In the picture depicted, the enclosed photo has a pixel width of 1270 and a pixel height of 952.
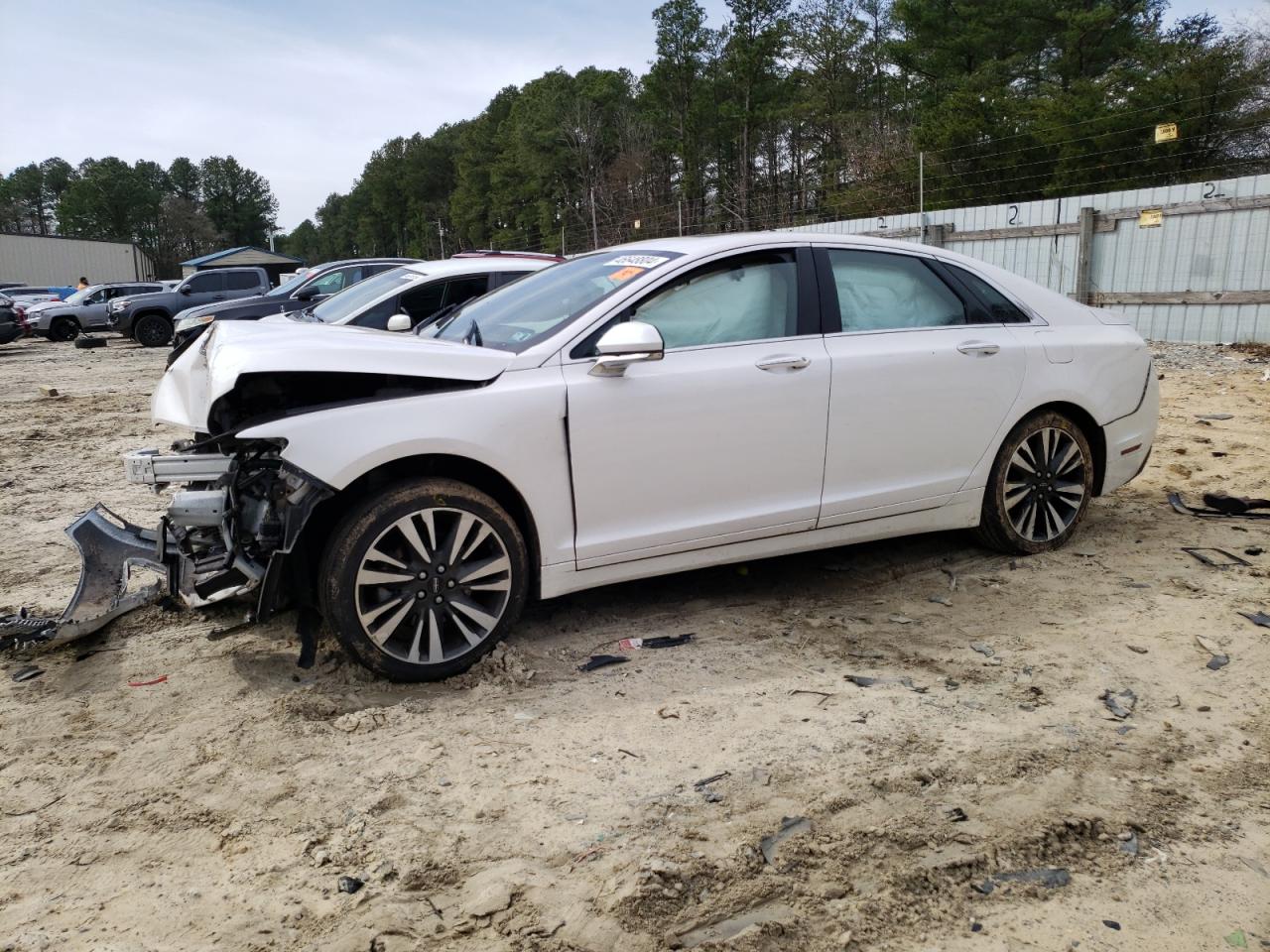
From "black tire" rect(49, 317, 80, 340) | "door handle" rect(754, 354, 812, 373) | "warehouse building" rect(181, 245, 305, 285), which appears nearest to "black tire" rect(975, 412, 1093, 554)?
"door handle" rect(754, 354, 812, 373)

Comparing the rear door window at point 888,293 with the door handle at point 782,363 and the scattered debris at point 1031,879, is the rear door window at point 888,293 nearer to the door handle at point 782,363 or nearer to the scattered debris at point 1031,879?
the door handle at point 782,363

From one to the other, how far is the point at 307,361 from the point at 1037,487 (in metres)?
3.60

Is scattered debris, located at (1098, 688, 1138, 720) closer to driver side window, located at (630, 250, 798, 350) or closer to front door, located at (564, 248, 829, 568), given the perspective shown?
front door, located at (564, 248, 829, 568)

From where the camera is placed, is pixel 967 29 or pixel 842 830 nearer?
pixel 842 830

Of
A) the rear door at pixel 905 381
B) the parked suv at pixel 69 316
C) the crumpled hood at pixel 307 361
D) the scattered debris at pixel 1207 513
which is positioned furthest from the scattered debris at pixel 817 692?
the parked suv at pixel 69 316

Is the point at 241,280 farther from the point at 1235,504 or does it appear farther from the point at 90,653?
the point at 1235,504

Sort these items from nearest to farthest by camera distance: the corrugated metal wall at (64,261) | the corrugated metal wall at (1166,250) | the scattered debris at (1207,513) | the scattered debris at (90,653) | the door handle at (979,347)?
the scattered debris at (90,653)
the door handle at (979,347)
the scattered debris at (1207,513)
the corrugated metal wall at (1166,250)
the corrugated metal wall at (64,261)

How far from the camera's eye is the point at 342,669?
3.91 m

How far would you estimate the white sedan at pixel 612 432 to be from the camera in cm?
363

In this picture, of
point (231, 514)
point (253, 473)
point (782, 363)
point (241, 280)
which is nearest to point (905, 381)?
point (782, 363)

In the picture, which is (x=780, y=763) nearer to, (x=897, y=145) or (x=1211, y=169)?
(x=1211, y=169)

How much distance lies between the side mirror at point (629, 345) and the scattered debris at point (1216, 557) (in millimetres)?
3144

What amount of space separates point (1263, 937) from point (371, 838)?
89.9 inches

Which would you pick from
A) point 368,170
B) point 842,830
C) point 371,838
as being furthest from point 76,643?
point 368,170
